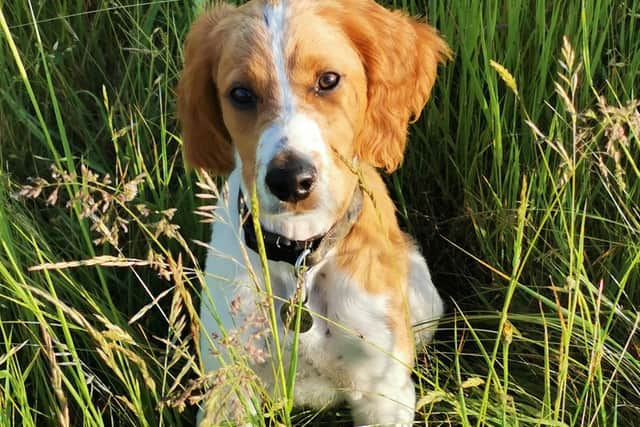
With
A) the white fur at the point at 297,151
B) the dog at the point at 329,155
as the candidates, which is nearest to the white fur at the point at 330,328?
the dog at the point at 329,155

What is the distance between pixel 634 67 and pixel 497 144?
585mm

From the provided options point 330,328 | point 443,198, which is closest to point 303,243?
point 330,328

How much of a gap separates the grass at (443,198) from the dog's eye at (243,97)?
1.45 ft

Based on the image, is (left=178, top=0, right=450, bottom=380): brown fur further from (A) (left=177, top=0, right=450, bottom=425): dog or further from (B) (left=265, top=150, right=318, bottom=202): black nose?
(B) (left=265, top=150, right=318, bottom=202): black nose

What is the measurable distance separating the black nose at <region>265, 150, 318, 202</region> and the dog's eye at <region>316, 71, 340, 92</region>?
34 centimetres

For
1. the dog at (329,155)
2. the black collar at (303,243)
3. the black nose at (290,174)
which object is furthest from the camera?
the black collar at (303,243)

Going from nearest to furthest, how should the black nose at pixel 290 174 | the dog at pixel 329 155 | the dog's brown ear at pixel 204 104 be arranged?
1. the black nose at pixel 290 174
2. the dog at pixel 329 155
3. the dog's brown ear at pixel 204 104

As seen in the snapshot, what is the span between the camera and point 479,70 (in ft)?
10.1

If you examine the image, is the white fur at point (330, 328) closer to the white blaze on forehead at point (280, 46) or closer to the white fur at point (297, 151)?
the white fur at point (297, 151)

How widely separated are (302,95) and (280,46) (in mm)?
154

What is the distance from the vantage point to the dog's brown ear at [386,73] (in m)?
2.48

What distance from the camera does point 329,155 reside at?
6.95 ft

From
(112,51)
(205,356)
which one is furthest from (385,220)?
(112,51)

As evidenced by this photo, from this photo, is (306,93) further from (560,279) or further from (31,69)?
(31,69)
